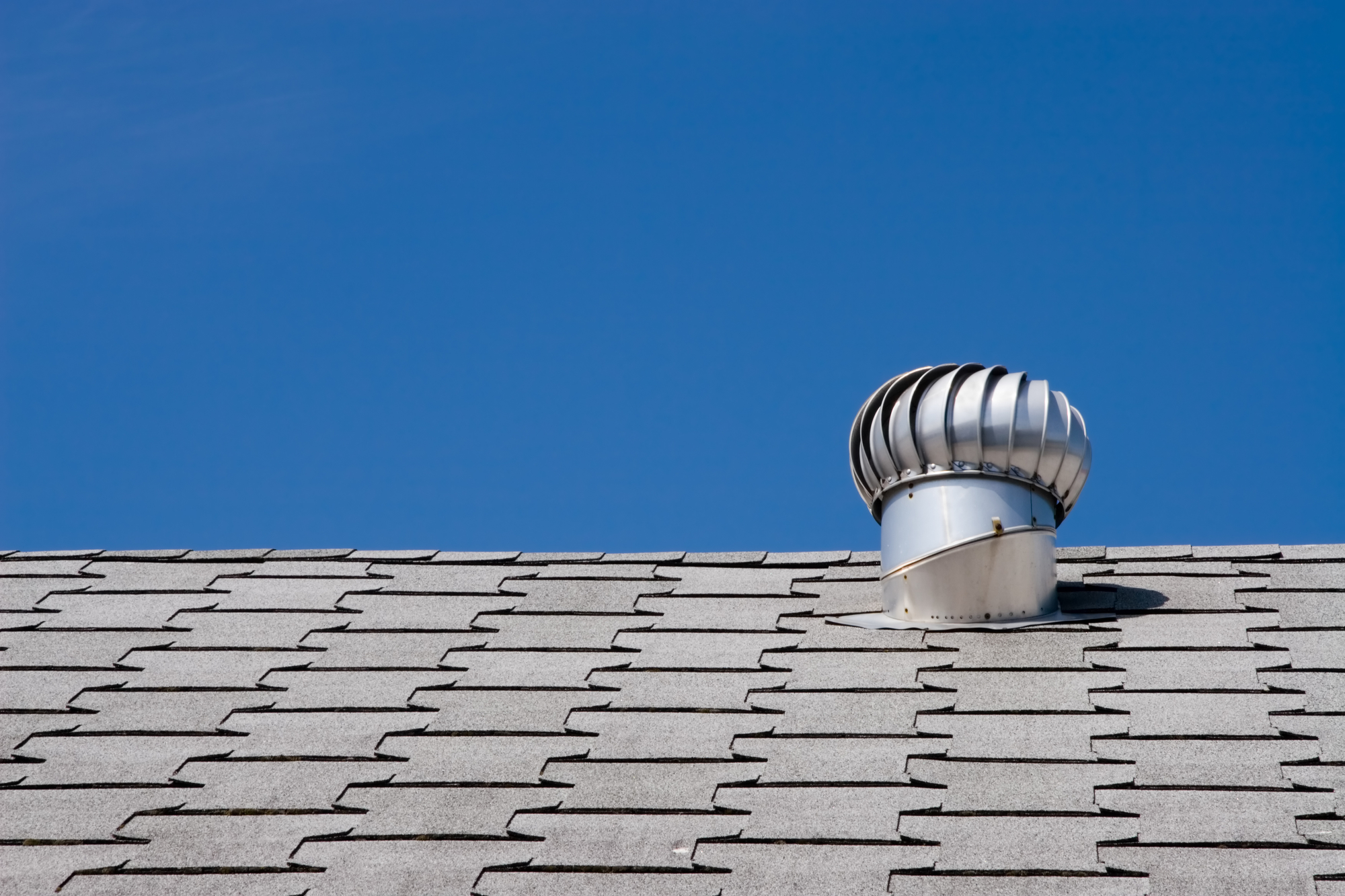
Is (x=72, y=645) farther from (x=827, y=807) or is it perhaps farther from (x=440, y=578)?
(x=827, y=807)

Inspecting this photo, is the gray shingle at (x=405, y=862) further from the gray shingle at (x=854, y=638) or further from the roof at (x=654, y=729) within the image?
the gray shingle at (x=854, y=638)

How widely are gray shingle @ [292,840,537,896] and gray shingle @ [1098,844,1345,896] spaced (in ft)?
5.37

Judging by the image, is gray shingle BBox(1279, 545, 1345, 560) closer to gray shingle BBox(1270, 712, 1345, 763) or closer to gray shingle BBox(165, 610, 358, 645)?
gray shingle BBox(1270, 712, 1345, 763)

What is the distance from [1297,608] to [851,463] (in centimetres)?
182

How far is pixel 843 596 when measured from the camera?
21.4ft

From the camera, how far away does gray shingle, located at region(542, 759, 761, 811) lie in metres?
4.66

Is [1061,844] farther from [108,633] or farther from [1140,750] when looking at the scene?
[108,633]

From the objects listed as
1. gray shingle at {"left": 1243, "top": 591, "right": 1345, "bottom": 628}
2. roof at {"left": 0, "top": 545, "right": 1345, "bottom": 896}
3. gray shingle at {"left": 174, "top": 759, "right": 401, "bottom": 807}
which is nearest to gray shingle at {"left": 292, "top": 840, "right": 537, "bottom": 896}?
roof at {"left": 0, "top": 545, "right": 1345, "bottom": 896}

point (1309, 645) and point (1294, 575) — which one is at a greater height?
point (1294, 575)

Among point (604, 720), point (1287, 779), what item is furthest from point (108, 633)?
point (1287, 779)

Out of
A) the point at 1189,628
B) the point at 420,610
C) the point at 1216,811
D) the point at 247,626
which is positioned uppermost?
the point at 1189,628

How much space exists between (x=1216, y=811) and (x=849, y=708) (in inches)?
50.6

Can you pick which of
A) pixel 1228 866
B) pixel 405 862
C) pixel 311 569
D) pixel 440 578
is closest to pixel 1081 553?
pixel 440 578

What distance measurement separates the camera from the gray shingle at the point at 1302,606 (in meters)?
5.82
